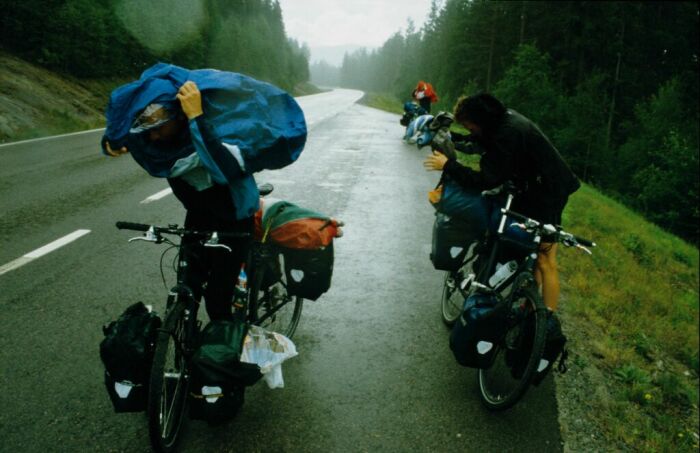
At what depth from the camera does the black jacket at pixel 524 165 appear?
3.50 meters

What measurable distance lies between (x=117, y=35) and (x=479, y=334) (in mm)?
27181

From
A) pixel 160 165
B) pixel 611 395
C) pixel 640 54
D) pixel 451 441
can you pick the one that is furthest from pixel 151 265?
pixel 640 54

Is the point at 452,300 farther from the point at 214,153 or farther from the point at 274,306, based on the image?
the point at 214,153

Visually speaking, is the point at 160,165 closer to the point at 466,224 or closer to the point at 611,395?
the point at 466,224

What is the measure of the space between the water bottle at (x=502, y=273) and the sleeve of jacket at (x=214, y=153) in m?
2.27

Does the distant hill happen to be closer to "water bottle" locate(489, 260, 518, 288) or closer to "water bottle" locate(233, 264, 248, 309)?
"water bottle" locate(233, 264, 248, 309)

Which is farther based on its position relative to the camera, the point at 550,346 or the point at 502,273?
the point at 502,273

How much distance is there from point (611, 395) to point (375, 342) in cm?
184

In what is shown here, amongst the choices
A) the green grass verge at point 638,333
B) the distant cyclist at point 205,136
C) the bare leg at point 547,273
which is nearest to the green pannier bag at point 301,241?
Result: the distant cyclist at point 205,136

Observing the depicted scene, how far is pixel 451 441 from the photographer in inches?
117

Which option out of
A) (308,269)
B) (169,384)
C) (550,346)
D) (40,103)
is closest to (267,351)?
(169,384)

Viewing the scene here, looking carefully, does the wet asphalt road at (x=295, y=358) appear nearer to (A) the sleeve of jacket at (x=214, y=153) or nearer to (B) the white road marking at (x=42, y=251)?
(B) the white road marking at (x=42, y=251)

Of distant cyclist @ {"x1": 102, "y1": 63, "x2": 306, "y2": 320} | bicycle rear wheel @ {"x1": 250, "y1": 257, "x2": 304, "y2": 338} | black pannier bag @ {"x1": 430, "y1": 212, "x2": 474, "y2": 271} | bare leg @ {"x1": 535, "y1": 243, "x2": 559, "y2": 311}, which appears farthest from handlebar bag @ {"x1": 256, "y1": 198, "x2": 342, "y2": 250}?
bare leg @ {"x1": 535, "y1": 243, "x2": 559, "y2": 311}

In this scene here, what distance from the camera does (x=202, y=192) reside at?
2.74m
